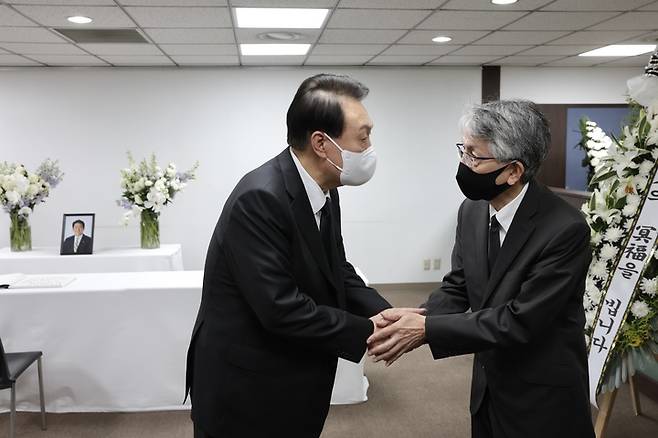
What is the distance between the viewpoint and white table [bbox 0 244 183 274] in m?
4.59

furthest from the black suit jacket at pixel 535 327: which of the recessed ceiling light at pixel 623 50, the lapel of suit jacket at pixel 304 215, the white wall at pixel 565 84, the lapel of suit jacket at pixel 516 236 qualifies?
the white wall at pixel 565 84

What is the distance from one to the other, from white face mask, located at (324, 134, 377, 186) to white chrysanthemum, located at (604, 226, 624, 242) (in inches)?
62.3

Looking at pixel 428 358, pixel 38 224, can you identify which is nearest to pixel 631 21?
pixel 428 358

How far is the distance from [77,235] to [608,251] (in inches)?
155

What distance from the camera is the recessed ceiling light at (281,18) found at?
4.03 m

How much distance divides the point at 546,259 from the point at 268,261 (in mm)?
743

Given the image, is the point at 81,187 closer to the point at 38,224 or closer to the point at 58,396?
the point at 38,224

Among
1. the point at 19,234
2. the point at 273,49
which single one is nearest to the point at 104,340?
the point at 19,234

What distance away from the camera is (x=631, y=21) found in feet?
14.6

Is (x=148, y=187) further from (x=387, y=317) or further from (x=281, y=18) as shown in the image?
(x=387, y=317)

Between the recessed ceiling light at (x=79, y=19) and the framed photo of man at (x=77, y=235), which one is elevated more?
the recessed ceiling light at (x=79, y=19)

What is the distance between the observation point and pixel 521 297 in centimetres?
157

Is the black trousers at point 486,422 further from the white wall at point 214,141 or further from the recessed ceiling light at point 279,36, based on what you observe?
the white wall at point 214,141

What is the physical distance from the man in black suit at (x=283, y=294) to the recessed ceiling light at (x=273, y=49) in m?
3.93
